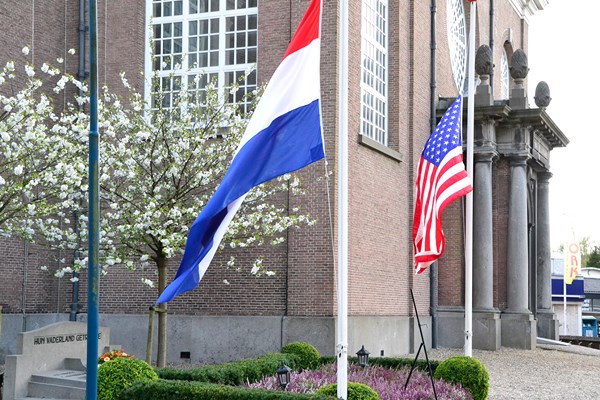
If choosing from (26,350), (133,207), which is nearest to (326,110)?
(133,207)

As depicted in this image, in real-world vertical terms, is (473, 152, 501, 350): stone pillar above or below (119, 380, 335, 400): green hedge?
above

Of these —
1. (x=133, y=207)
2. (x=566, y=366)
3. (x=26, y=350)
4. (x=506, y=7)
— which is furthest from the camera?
(x=506, y=7)

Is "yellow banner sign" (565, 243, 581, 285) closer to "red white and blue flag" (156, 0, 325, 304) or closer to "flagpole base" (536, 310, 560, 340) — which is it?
"flagpole base" (536, 310, 560, 340)

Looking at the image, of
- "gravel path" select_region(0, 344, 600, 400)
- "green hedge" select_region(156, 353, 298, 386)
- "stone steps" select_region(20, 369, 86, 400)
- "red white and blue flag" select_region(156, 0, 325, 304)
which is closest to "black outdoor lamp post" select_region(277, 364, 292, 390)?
"green hedge" select_region(156, 353, 298, 386)

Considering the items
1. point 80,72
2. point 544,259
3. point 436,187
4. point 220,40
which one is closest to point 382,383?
point 436,187

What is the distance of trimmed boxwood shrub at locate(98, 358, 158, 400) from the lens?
13539mm

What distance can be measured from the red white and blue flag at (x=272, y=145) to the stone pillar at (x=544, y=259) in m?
28.2

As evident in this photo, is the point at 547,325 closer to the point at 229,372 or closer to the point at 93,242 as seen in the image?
the point at 229,372

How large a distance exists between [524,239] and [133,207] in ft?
53.6

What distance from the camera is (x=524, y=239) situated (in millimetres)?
32375

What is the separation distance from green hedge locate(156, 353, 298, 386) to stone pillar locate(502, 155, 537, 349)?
53.0 ft

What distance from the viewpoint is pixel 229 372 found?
15.4 m

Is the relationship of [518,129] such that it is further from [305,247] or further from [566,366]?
[305,247]

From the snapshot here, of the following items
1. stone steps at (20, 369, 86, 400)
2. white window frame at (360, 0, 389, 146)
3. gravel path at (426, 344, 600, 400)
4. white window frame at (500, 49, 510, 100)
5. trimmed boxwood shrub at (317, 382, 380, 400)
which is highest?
white window frame at (500, 49, 510, 100)
